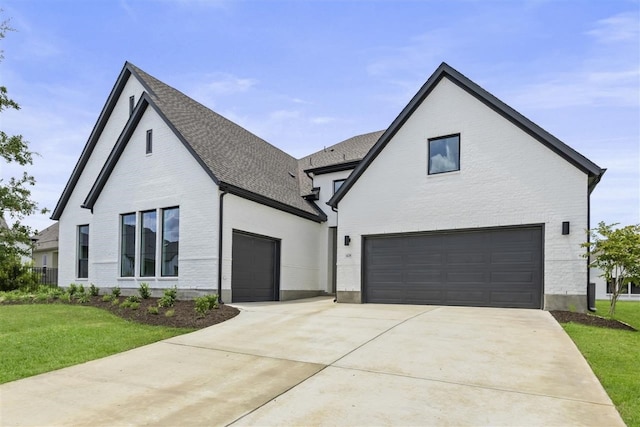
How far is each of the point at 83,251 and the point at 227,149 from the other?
28.3ft

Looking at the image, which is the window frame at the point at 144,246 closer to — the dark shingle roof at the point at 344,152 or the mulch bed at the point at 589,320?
the dark shingle roof at the point at 344,152

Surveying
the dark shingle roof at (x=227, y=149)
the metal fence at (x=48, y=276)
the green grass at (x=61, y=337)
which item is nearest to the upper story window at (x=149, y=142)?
the dark shingle roof at (x=227, y=149)

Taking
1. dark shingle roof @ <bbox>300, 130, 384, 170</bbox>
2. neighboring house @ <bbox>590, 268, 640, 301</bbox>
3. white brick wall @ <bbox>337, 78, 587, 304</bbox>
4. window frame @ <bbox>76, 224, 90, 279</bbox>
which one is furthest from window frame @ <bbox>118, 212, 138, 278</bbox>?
neighboring house @ <bbox>590, 268, 640, 301</bbox>

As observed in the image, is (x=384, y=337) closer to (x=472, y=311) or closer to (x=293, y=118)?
(x=472, y=311)

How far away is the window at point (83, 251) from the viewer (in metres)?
18.9

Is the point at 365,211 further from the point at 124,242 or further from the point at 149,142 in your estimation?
the point at 124,242

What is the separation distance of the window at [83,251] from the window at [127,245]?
10.7 feet

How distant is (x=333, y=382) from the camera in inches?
226

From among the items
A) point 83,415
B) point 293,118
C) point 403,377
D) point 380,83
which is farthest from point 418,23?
point 83,415

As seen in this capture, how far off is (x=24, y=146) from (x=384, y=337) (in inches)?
496

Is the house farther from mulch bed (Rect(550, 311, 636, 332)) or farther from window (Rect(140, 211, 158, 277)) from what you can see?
mulch bed (Rect(550, 311, 636, 332))

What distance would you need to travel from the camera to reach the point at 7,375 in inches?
253

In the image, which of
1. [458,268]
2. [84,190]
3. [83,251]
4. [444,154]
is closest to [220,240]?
[458,268]

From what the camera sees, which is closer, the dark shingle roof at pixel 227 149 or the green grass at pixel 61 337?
the green grass at pixel 61 337
